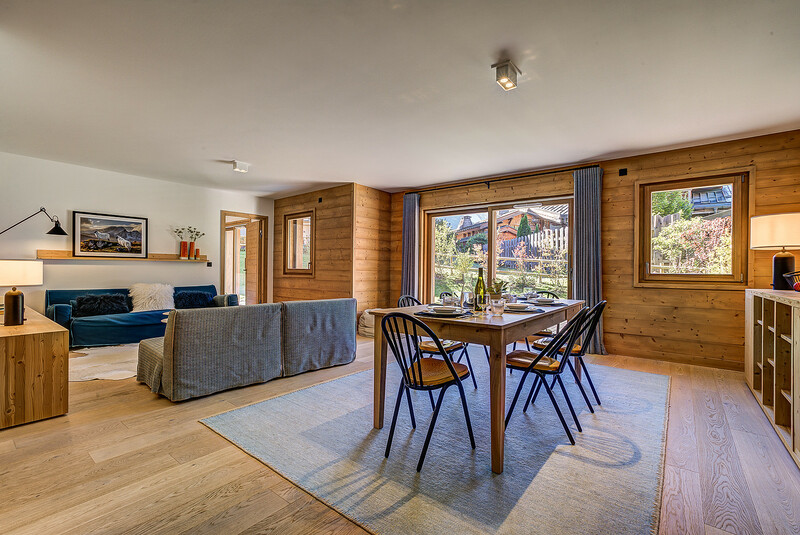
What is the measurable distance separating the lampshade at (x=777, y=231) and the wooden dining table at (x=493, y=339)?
229 cm

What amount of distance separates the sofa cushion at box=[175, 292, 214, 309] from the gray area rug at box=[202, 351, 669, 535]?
358 cm

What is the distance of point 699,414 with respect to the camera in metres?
2.71

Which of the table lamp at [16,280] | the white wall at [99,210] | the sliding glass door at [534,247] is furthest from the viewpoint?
the sliding glass door at [534,247]

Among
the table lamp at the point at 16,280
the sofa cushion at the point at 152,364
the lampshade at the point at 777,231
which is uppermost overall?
the lampshade at the point at 777,231

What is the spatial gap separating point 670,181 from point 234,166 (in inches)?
208

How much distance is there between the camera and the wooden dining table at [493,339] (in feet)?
6.41

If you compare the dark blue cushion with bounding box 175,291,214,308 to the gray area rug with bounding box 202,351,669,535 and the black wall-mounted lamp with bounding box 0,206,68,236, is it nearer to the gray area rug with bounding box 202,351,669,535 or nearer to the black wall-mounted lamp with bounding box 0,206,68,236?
the black wall-mounted lamp with bounding box 0,206,68,236

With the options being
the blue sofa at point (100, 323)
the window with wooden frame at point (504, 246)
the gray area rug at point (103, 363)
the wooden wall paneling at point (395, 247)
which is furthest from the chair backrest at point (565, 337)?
the blue sofa at point (100, 323)

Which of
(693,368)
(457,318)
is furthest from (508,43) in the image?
(693,368)

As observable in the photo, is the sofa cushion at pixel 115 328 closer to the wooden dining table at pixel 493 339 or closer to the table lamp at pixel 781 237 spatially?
the wooden dining table at pixel 493 339

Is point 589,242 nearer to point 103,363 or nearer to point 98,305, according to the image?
point 103,363

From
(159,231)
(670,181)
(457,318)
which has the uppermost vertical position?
(670,181)

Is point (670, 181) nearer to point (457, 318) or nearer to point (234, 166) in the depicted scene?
point (457, 318)

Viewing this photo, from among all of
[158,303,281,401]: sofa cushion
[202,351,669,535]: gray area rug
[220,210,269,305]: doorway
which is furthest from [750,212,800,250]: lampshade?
[220,210,269,305]: doorway
